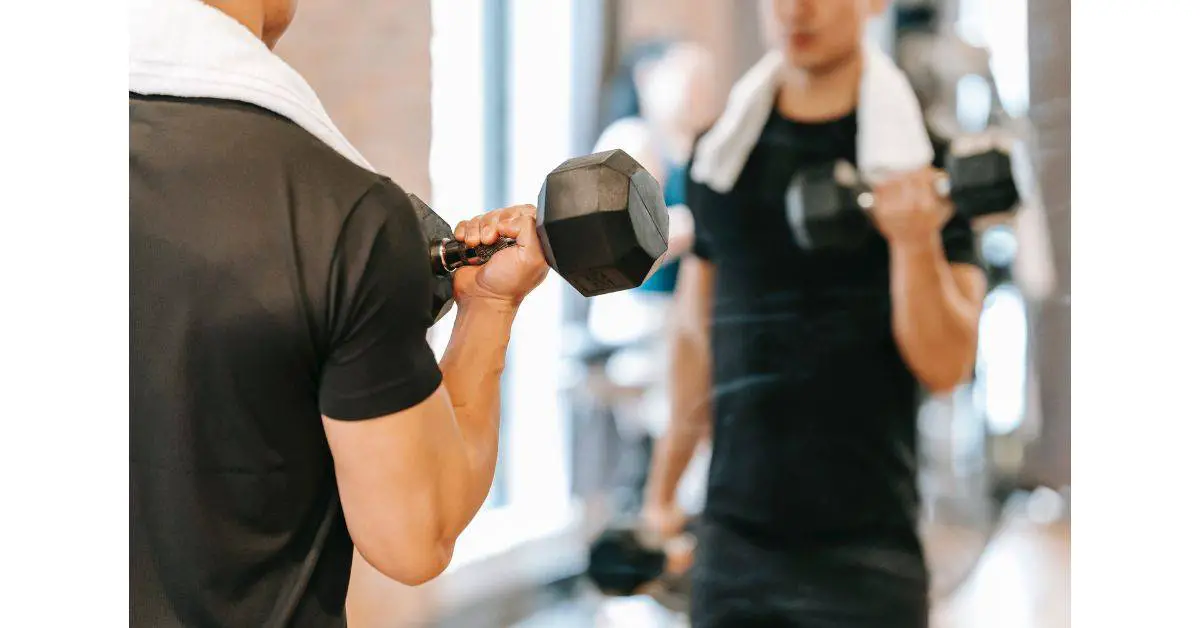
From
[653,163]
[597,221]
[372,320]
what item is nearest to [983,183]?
[653,163]

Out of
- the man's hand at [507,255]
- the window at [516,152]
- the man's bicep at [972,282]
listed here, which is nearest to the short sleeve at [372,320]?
the man's hand at [507,255]

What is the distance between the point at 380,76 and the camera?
48.1 inches

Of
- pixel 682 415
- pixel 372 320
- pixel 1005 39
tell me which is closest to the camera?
pixel 372 320

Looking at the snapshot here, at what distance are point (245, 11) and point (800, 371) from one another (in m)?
0.79

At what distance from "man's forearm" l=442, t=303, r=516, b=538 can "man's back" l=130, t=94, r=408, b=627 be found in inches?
3.6

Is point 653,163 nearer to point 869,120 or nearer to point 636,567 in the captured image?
point 869,120

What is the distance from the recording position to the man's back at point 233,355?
0.58 metres

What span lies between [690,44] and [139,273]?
81 centimetres

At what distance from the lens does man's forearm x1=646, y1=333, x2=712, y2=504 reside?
3.93 feet

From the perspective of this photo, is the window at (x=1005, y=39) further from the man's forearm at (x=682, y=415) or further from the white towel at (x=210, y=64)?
the white towel at (x=210, y=64)

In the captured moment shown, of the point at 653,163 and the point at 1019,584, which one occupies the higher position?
the point at 653,163

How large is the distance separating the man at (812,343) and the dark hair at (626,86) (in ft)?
0.41
